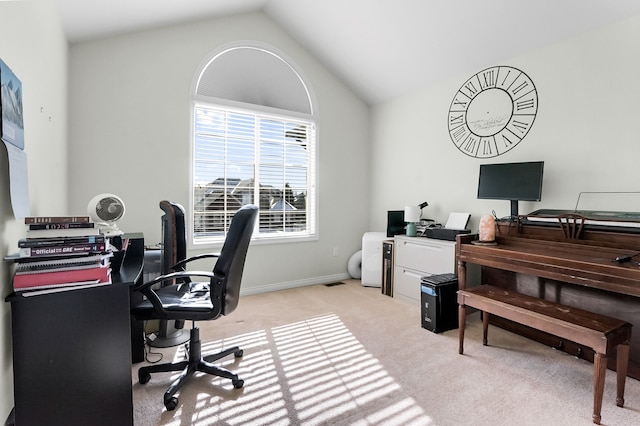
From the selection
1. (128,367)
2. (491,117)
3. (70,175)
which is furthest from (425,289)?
(70,175)

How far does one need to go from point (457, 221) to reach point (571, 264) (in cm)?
142

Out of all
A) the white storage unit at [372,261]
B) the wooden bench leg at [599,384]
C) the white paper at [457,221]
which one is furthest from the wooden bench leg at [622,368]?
the white storage unit at [372,261]

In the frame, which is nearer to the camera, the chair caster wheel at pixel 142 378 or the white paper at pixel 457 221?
the chair caster wheel at pixel 142 378

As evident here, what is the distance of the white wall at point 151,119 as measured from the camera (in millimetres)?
2916

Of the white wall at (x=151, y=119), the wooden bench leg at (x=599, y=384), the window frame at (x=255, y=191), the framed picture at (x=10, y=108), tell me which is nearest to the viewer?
the framed picture at (x=10, y=108)

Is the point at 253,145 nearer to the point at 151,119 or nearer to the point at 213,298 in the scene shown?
the point at 151,119

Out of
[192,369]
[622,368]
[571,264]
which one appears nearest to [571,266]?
[571,264]

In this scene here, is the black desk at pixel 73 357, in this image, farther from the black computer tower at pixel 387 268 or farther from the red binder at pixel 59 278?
the black computer tower at pixel 387 268

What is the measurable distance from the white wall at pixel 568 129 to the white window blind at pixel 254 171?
1.57m

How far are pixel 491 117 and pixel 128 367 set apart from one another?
3.52 metres

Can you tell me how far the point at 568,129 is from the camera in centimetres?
264

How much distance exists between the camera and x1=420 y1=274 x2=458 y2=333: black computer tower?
270cm

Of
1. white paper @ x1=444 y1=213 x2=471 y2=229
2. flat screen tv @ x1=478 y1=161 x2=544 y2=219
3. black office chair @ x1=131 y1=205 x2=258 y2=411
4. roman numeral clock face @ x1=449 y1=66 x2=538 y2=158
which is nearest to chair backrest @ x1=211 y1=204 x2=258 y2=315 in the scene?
black office chair @ x1=131 y1=205 x2=258 y2=411

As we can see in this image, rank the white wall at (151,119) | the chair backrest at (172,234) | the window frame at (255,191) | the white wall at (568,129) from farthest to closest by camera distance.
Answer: the window frame at (255,191) < the white wall at (151,119) < the white wall at (568,129) < the chair backrest at (172,234)
